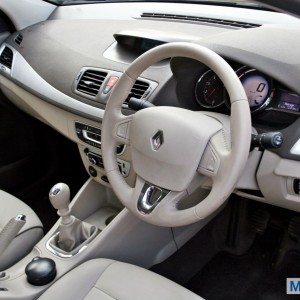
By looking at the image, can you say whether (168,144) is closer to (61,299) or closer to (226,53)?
(226,53)

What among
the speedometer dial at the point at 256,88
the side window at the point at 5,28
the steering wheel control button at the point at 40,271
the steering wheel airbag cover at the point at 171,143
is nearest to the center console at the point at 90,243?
the steering wheel control button at the point at 40,271

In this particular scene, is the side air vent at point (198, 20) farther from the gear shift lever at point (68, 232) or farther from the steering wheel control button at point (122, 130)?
the gear shift lever at point (68, 232)

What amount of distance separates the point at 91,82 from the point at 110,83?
0.29ft

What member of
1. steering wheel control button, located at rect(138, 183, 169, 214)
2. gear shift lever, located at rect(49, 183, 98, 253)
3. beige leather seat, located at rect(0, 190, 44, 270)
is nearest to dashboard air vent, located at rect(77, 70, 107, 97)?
gear shift lever, located at rect(49, 183, 98, 253)

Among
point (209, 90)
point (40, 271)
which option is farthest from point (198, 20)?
point (40, 271)

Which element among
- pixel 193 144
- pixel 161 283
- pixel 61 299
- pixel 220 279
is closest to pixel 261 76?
pixel 193 144

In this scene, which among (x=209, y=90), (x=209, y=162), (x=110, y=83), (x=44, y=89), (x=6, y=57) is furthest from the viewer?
(x=6, y=57)

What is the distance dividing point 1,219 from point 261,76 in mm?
961

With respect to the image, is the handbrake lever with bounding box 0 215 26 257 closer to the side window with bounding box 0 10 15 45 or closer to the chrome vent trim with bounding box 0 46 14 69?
the chrome vent trim with bounding box 0 46 14 69

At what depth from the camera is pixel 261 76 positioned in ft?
4.08

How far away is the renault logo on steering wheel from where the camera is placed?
1158 mm

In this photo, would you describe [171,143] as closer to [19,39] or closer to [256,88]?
[256,88]

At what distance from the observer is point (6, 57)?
213 centimetres

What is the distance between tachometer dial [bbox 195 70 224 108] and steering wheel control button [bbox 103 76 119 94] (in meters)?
0.34
